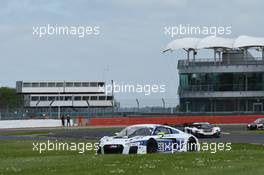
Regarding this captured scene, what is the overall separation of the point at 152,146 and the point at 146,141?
388 mm

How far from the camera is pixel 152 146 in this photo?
2338 cm

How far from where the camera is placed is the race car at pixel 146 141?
22844mm

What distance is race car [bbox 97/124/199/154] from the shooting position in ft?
74.9

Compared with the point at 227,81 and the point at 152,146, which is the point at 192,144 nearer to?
the point at 152,146

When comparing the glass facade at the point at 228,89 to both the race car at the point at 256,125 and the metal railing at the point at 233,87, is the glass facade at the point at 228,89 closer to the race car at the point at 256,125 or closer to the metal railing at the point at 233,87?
the metal railing at the point at 233,87

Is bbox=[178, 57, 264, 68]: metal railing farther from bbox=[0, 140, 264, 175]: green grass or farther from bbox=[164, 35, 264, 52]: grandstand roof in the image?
bbox=[0, 140, 264, 175]: green grass

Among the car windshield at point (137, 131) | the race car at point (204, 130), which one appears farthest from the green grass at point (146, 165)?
the race car at point (204, 130)

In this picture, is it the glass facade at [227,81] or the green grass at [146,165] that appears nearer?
the green grass at [146,165]

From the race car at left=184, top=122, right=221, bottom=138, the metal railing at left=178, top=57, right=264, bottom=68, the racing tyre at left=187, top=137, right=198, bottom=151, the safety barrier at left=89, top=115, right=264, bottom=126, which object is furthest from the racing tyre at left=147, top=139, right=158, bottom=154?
the metal railing at left=178, top=57, right=264, bottom=68

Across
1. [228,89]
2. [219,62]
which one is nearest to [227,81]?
[228,89]

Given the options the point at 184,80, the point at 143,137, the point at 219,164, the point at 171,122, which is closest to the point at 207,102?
the point at 184,80

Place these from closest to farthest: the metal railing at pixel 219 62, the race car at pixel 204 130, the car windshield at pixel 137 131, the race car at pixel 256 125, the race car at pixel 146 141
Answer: the race car at pixel 146 141 < the car windshield at pixel 137 131 < the race car at pixel 204 130 < the race car at pixel 256 125 < the metal railing at pixel 219 62

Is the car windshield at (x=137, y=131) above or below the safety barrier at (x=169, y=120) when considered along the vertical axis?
above

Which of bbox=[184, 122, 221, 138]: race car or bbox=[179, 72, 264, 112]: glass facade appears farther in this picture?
bbox=[179, 72, 264, 112]: glass facade
